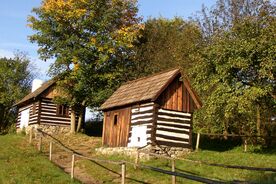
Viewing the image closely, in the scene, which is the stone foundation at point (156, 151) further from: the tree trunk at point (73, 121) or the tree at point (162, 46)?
the tree trunk at point (73, 121)

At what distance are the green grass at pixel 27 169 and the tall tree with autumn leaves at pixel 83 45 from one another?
10.7 m

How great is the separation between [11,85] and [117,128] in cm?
2892

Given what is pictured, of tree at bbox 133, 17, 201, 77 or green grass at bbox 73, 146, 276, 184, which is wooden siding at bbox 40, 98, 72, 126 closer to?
tree at bbox 133, 17, 201, 77

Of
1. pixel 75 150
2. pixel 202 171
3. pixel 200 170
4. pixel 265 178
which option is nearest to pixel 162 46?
pixel 75 150

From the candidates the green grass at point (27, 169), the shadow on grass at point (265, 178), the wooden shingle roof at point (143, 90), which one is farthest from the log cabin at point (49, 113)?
the shadow on grass at point (265, 178)

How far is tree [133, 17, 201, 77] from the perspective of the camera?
36812 millimetres

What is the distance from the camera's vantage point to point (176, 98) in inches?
990

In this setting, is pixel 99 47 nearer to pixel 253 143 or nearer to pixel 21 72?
pixel 253 143

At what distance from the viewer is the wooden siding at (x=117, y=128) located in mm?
26297

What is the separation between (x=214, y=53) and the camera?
24.0 meters

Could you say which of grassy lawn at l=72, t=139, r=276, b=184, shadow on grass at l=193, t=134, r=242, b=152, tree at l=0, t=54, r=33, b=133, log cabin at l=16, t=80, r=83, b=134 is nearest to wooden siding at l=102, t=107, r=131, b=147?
grassy lawn at l=72, t=139, r=276, b=184

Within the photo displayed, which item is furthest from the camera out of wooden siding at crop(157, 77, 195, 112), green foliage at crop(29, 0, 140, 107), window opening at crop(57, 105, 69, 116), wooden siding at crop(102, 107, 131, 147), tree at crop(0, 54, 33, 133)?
tree at crop(0, 54, 33, 133)

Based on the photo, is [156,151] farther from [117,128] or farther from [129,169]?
[117,128]

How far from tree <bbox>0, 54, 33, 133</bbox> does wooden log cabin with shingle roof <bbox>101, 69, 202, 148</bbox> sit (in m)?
27.4
